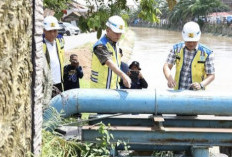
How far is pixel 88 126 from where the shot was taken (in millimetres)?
3535

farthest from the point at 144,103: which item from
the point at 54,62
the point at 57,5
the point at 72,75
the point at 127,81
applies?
the point at 57,5

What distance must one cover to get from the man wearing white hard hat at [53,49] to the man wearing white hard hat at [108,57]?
1.79 feet

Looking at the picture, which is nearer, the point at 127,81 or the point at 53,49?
the point at 127,81

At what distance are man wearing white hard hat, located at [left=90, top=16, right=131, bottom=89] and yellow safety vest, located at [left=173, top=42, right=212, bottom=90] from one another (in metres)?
0.66

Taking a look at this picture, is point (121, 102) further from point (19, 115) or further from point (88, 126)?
point (19, 115)

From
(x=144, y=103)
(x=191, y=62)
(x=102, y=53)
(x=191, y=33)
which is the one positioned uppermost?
(x=191, y=33)

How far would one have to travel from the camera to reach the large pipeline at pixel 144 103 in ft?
12.1

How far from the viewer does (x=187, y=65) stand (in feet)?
14.2

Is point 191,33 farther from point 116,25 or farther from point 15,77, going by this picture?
point 15,77

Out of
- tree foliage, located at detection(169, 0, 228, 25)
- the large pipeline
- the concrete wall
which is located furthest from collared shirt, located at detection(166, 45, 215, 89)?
tree foliage, located at detection(169, 0, 228, 25)

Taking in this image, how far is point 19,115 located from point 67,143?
81 centimetres

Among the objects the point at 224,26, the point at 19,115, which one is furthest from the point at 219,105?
the point at 224,26

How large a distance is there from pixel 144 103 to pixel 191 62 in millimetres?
879

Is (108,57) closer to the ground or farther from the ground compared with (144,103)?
farther from the ground
